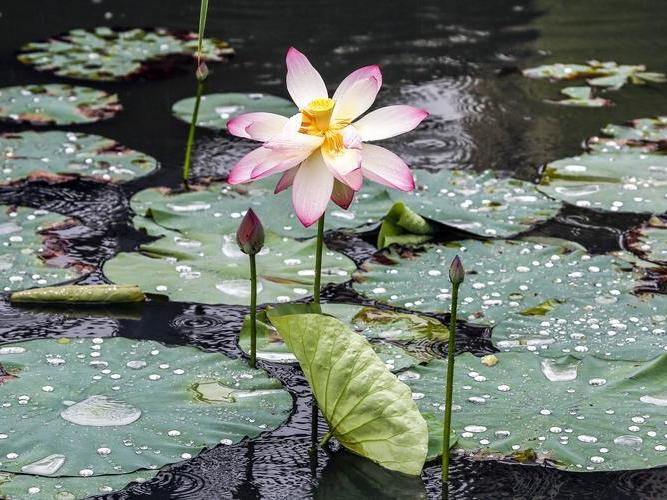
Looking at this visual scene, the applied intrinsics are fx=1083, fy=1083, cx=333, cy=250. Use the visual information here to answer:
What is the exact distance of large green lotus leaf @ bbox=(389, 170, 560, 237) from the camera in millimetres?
2709

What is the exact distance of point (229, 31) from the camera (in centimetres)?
476

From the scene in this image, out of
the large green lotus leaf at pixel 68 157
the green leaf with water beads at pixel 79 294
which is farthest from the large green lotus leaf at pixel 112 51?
the green leaf with water beads at pixel 79 294

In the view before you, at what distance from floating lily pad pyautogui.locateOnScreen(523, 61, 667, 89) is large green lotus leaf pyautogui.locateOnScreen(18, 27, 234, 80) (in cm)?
126

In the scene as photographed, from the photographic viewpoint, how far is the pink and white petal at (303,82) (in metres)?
1.86

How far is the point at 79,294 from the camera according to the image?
7.63ft

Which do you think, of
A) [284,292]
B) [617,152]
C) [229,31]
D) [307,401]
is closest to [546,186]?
[617,152]

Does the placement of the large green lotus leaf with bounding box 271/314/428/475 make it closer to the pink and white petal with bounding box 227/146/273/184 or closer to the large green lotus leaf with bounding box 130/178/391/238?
the pink and white petal with bounding box 227/146/273/184

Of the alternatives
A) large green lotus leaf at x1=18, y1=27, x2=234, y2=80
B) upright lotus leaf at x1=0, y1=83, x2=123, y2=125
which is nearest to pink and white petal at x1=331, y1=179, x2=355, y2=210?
upright lotus leaf at x1=0, y1=83, x2=123, y2=125

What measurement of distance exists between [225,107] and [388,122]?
76.1 inches

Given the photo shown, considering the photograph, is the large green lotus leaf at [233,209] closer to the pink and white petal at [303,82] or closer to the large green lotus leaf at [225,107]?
the large green lotus leaf at [225,107]

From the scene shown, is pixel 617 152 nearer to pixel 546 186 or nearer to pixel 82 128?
pixel 546 186

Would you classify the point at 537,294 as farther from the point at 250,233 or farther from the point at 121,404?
the point at 121,404

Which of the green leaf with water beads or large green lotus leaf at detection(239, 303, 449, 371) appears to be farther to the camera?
the green leaf with water beads

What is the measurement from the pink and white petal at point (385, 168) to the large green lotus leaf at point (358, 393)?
25 centimetres
